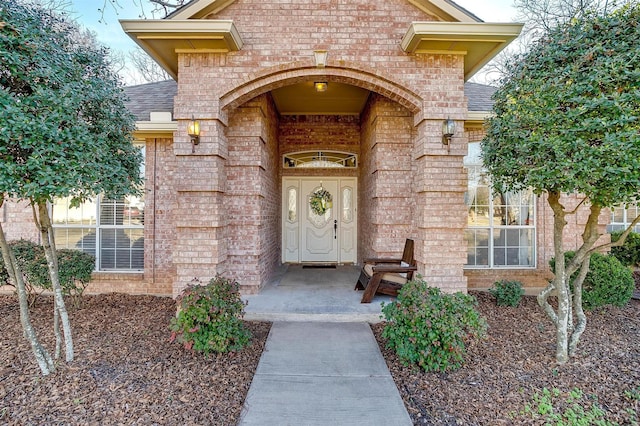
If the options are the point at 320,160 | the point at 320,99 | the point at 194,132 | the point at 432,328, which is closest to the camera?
the point at 432,328

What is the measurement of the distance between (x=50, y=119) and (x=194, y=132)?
1808mm

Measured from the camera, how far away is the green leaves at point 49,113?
243 cm

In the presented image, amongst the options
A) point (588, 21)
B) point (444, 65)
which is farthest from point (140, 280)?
point (588, 21)

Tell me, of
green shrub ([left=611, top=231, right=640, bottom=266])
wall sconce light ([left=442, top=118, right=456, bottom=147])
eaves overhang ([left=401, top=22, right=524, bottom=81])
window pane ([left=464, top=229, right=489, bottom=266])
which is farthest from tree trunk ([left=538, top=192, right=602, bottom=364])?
green shrub ([left=611, top=231, right=640, bottom=266])

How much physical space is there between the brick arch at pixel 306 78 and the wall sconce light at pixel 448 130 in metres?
0.43

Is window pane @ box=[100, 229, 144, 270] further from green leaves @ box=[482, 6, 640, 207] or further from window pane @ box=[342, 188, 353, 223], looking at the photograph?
green leaves @ box=[482, 6, 640, 207]

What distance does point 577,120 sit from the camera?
2.85 metres

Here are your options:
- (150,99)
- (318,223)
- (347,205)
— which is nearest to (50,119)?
(150,99)

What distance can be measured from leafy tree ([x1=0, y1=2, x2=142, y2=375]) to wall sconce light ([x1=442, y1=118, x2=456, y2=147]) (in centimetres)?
387

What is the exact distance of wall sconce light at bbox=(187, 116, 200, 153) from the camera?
4.26m

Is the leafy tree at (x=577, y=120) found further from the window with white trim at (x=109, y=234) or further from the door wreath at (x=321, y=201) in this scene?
the window with white trim at (x=109, y=234)

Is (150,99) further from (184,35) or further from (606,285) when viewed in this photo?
(606,285)

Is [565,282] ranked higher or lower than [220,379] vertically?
higher

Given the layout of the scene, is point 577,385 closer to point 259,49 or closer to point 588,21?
point 588,21
